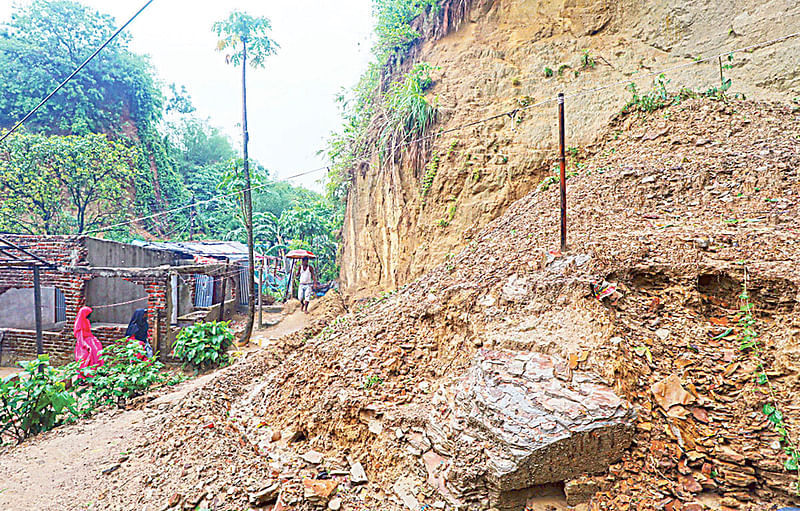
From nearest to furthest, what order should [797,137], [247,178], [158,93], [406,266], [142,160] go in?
[797,137] → [406,266] → [247,178] → [142,160] → [158,93]

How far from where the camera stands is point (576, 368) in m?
2.54

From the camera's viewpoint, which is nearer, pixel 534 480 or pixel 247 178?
pixel 534 480

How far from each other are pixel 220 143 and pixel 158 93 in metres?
7.08

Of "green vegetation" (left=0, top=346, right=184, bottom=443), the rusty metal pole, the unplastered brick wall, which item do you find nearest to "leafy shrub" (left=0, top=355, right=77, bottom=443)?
"green vegetation" (left=0, top=346, right=184, bottom=443)

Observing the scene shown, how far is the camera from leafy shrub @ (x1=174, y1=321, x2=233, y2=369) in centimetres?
706

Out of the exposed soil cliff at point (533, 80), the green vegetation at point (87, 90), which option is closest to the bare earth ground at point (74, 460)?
the exposed soil cliff at point (533, 80)

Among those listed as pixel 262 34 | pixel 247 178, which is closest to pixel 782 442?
pixel 247 178

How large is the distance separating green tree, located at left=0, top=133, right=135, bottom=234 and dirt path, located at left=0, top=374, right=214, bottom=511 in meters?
13.7

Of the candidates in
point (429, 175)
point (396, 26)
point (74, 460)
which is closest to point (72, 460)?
point (74, 460)

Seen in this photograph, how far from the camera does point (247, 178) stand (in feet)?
35.0

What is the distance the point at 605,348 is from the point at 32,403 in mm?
6126

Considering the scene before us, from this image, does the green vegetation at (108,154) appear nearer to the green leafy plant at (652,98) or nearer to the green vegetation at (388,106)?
the green vegetation at (388,106)

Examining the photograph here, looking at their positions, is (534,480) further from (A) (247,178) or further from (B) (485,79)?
(A) (247,178)

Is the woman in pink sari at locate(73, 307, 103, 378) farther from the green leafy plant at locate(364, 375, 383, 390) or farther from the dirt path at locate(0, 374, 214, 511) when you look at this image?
the green leafy plant at locate(364, 375, 383, 390)
